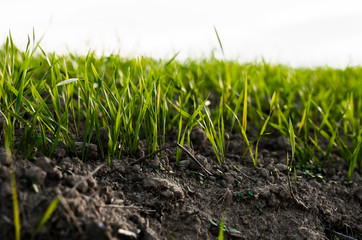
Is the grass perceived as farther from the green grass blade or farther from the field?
the green grass blade

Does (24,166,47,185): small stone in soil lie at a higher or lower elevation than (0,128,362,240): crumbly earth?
higher

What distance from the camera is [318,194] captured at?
182cm

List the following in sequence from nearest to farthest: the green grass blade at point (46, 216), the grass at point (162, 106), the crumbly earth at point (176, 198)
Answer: the green grass blade at point (46, 216) < the crumbly earth at point (176, 198) < the grass at point (162, 106)

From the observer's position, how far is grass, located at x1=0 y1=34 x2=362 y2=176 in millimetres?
1587

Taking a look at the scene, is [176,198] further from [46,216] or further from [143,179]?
[46,216]

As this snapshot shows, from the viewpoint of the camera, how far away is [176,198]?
4.83ft

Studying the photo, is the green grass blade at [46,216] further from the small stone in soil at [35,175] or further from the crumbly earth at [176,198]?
the small stone in soil at [35,175]

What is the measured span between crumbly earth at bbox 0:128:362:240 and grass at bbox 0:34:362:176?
3.4 inches

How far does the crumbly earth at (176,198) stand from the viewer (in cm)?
114

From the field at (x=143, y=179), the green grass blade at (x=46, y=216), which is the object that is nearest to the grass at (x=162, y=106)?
the field at (x=143, y=179)

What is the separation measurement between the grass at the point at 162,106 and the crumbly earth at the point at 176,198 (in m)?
0.09

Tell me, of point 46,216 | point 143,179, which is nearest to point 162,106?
point 143,179

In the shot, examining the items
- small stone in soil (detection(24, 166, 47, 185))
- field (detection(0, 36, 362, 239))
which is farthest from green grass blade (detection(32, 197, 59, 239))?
small stone in soil (detection(24, 166, 47, 185))

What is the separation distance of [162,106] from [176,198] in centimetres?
52
